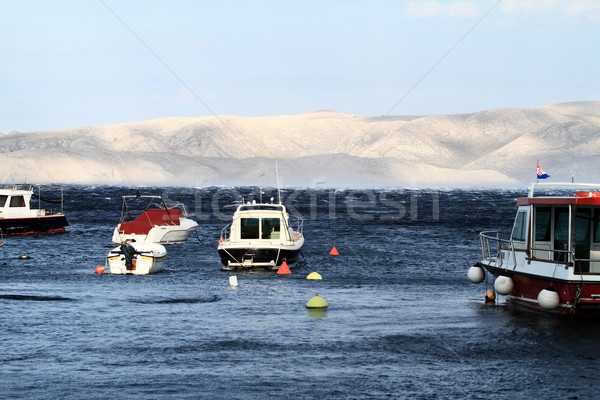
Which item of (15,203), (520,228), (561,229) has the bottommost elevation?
(15,203)

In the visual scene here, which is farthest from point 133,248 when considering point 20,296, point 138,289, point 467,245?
point 467,245

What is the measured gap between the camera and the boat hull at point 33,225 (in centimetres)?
6155

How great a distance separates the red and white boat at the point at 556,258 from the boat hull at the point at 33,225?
42.6 meters

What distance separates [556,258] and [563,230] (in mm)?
Answer: 1000

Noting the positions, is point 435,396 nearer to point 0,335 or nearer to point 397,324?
point 397,324

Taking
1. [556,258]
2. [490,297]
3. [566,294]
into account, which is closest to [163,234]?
[490,297]

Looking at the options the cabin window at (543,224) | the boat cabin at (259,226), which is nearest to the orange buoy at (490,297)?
the cabin window at (543,224)

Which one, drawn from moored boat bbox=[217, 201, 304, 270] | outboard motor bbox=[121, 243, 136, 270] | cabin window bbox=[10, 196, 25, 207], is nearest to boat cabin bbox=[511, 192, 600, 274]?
moored boat bbox=[217, 201, 304, 270]

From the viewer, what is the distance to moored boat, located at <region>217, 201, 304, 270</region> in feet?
131

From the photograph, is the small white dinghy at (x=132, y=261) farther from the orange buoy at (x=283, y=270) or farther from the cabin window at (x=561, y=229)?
the cabin window at (x=561, y=229)

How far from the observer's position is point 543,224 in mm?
28641

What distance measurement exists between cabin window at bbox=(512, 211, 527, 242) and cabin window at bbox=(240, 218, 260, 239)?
1464 cm

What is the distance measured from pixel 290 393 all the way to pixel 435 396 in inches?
134

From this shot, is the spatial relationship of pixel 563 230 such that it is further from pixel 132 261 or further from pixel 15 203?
pixel 15 203
